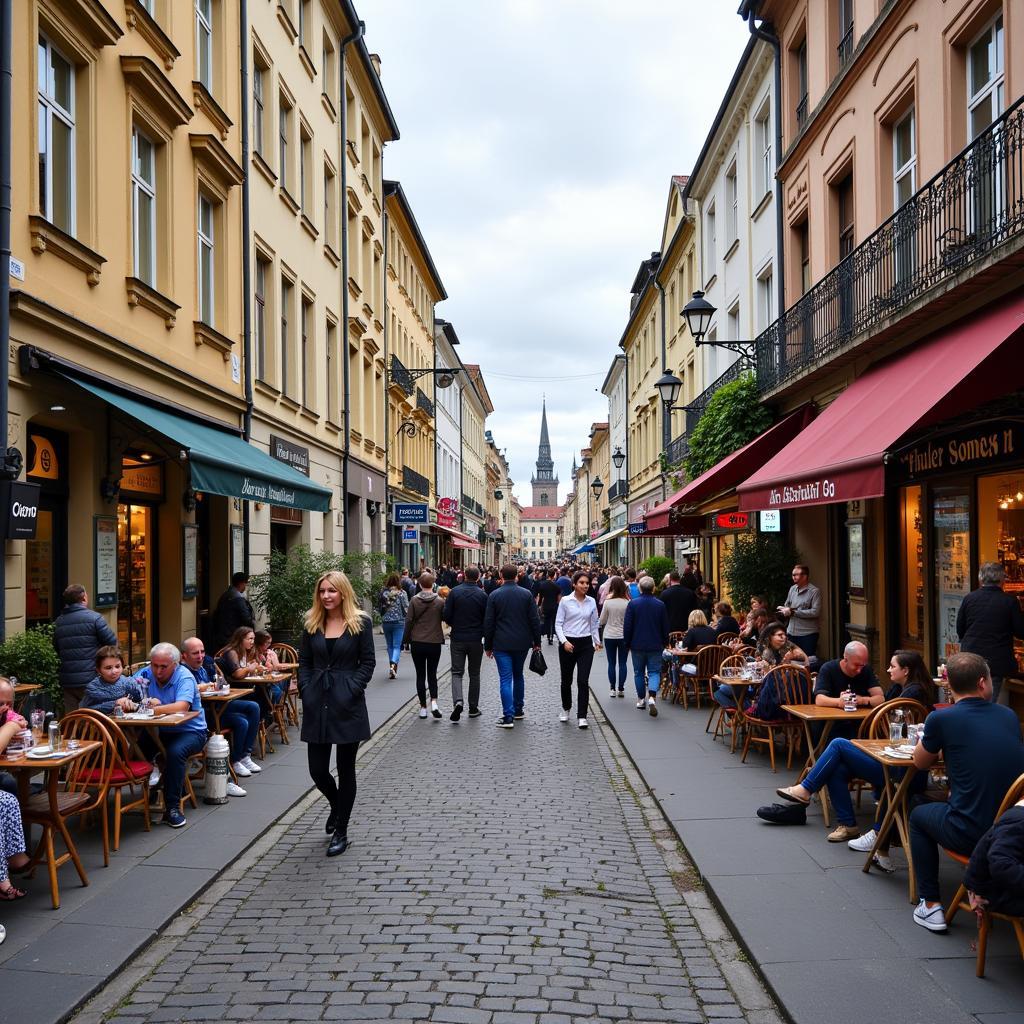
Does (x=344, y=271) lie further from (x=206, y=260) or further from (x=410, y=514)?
(x=206, y=260)

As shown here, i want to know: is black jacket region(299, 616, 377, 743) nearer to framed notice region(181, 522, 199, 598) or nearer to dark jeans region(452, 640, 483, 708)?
dark jeans region(452, 640, 483, 708)

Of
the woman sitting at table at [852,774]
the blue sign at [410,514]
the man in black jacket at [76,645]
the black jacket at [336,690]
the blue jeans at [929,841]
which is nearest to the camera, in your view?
the blue jeans at [929,841]

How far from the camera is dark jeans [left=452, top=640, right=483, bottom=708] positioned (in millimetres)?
12398

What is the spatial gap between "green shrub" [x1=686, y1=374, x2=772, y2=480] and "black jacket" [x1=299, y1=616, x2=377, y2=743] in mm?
11676

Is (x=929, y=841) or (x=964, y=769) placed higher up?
(x=964, y=769)

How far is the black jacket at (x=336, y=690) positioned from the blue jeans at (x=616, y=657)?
825 centimetres

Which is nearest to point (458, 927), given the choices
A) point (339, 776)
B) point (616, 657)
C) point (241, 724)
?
point (339, 776)

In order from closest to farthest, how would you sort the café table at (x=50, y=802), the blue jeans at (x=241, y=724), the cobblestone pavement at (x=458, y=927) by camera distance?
the cobblestone pavement at (x=458, y=927)
the café table at (x=50, y=802)
the blue jeans at (x=241, y=724)

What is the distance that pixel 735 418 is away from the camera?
56.1ft

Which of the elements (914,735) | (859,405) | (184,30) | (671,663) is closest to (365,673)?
(914,735)

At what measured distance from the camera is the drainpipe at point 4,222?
8133mm

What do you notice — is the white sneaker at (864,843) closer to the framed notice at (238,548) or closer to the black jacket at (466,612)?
the black jacket at (466,612)

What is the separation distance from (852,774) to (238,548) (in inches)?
426

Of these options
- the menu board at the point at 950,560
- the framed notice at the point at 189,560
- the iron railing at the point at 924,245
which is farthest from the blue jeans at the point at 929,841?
the framed notice at the point at 189,560
